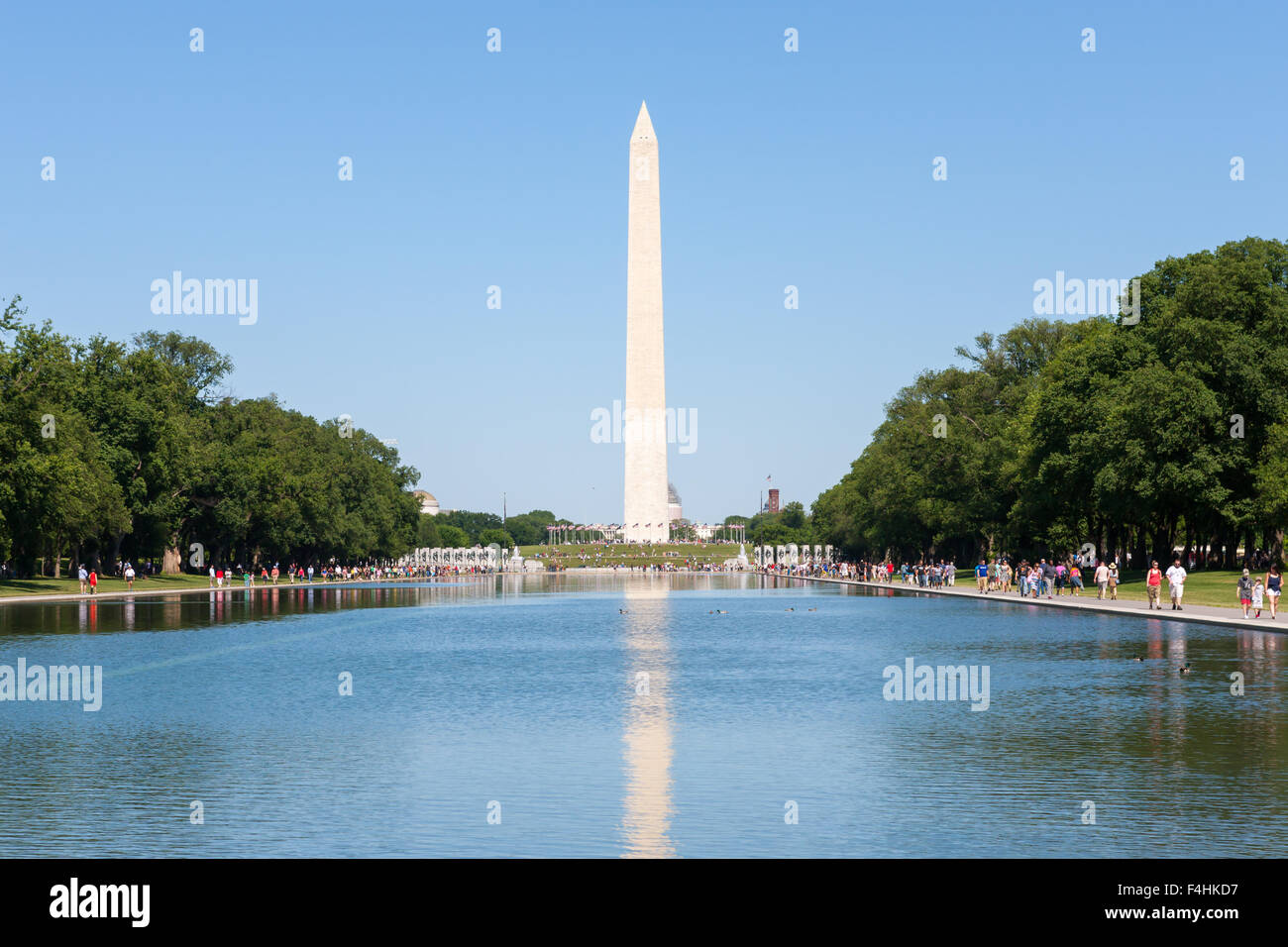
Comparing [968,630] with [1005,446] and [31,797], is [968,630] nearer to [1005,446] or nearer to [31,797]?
[31,797]

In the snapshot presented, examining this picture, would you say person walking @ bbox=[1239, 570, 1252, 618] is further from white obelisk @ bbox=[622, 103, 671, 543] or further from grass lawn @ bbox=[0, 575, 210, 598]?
white obelisk @ bbox=[622, 103, 671, 543]

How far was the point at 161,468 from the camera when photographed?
7794 cm

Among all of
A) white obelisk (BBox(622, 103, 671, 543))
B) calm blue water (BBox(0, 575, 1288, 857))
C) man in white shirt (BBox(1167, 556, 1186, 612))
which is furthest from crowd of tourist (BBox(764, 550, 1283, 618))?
white obelisk (BBox(622, 103, 671, 543))

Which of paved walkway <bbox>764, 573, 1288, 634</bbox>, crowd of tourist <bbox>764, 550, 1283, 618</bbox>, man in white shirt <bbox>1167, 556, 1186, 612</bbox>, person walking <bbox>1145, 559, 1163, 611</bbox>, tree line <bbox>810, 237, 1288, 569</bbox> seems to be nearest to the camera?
paved walkway <bbox>764, 573, 1288, 634</bbox>

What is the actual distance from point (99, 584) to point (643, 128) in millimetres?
58474

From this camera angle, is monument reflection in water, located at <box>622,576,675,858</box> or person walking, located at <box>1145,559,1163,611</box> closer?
monument reflection in water, located at <box>622,576,675,858</box>

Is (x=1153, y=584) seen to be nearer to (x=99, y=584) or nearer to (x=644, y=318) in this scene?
(x=99, y=584)

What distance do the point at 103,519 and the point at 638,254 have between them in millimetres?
53483

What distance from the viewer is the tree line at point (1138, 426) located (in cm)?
5769

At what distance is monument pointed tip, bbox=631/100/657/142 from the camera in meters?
112

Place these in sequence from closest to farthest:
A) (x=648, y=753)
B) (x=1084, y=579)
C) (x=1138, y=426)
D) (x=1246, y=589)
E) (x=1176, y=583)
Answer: (x=648, y=753), (x=1246, y=589), (x=1176, y=583), (x=1138, y=426), (x=1084, y=579)

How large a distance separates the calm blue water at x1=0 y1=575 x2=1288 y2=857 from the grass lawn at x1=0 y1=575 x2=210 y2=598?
36288 mm

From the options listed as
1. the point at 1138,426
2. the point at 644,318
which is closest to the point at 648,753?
the point at 1138,426
